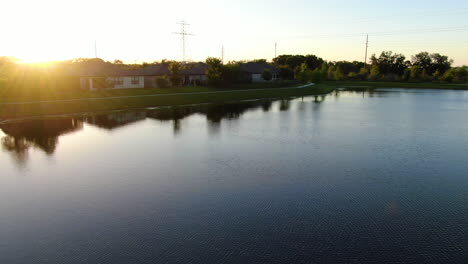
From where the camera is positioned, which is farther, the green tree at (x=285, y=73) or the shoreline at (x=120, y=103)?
the green tree at (x=285, y=73)

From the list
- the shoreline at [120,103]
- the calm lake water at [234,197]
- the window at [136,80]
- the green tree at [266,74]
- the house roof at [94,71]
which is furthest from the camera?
the green tree at [266,74]

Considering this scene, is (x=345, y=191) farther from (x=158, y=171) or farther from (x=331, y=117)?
(x=331, y=117)

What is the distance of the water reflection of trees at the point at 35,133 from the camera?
24578mm

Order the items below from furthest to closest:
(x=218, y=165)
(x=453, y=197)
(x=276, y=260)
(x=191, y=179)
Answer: (x=218, y=165)
(x=191, y=179)
(x=453, y=197)
(x=276, y=260)

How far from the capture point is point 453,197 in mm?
14859

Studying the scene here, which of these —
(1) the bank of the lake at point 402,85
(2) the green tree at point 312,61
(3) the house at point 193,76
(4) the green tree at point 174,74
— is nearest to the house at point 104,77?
(4) the green tree at point 174,74

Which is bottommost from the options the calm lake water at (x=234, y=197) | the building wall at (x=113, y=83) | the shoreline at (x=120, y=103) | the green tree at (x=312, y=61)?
the calm lake water at (x=234, y=197)

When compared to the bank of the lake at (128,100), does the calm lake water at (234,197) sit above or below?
below

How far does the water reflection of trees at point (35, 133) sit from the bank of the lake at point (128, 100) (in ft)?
17.5

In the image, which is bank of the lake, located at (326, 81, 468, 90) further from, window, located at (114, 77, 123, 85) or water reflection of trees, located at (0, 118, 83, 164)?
water reflection of trees, located at (0, 118, 83, 164)

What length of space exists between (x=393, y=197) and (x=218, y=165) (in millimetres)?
9660

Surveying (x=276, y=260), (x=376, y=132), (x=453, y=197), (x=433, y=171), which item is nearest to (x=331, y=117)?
(x=376, y=132)

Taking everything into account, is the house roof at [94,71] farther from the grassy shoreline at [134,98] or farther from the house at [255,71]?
the house at [255,71]

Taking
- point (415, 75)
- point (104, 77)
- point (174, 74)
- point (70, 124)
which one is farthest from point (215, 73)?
point (415, 75)
